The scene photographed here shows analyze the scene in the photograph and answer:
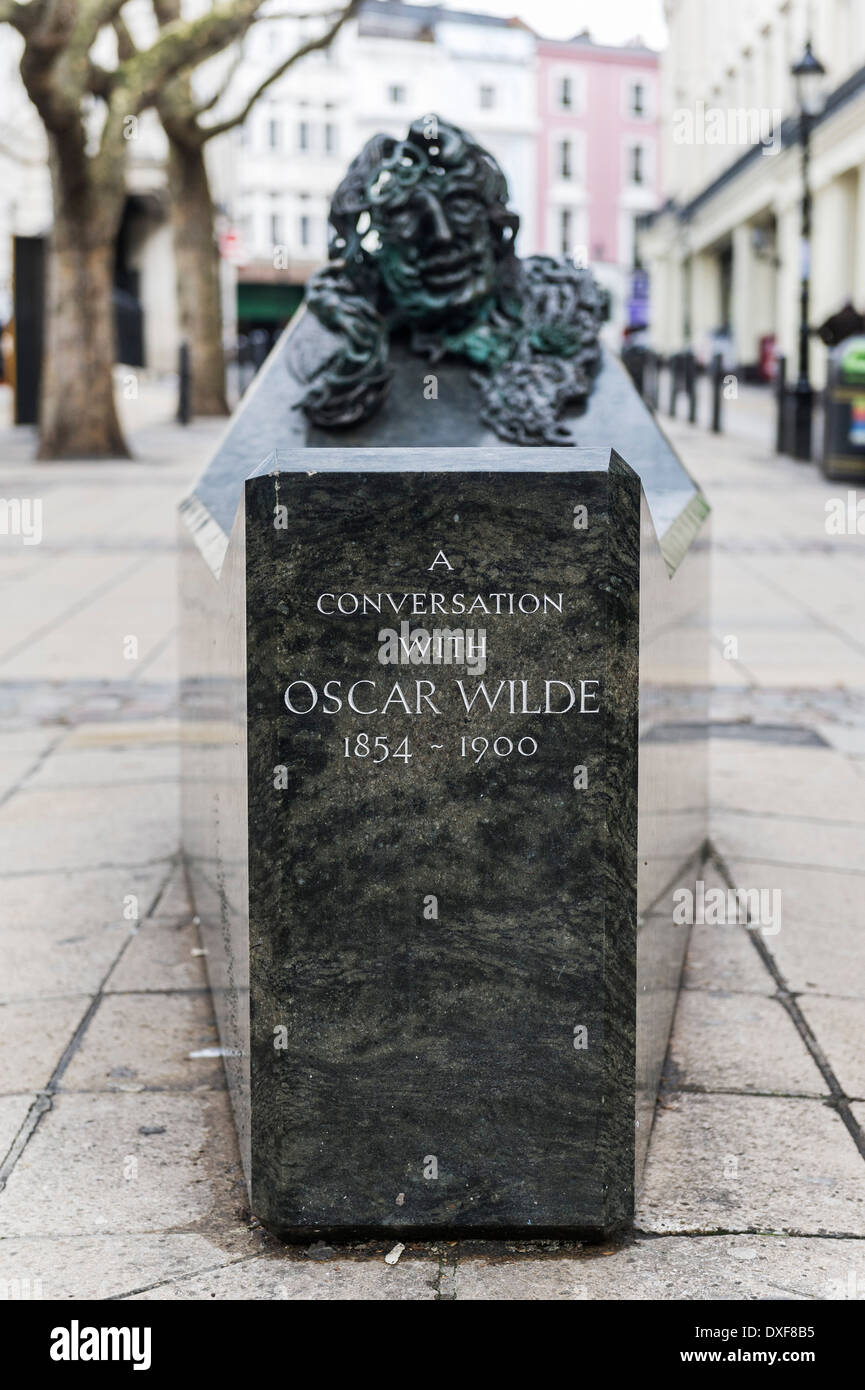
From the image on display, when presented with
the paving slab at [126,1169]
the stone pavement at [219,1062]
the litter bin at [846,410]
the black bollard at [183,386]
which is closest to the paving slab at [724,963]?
the stone pavement at [219,1062]

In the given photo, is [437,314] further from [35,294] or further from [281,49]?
[281,49]

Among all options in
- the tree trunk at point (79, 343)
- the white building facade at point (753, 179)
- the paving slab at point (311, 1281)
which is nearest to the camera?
the paving slab at point (311, 1281)

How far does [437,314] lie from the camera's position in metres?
4.90

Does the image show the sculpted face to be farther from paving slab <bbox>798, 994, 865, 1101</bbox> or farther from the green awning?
the green awning

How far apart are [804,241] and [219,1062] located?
17.6m

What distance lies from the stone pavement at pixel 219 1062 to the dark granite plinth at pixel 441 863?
137 mm

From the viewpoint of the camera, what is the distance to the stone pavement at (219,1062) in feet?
8.62

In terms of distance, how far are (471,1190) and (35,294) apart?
20.7 meters

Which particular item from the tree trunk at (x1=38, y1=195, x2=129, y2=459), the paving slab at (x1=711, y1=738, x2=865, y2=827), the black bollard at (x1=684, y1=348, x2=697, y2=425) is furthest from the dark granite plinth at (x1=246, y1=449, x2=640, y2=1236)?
the black bollard at (x1=684, y1=348, x2=697, y2=425)

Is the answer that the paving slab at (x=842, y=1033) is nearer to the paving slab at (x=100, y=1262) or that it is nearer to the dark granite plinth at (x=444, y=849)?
the dark granite plinth at (x=444, y=849)

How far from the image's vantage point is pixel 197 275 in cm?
2575

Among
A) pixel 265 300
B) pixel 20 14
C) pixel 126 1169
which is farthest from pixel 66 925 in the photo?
pixel 265 300

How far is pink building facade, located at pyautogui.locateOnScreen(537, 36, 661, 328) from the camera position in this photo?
70375mm

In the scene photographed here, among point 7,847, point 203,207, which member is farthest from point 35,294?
point 7,847
